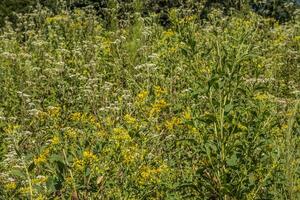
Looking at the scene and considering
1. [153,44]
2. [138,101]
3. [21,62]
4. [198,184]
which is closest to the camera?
[198,184]

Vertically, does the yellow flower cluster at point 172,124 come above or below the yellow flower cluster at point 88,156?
below

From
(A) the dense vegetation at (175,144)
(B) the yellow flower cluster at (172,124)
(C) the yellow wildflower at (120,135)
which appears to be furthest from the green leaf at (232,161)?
(B) the yellow flower cluster at (172,124)

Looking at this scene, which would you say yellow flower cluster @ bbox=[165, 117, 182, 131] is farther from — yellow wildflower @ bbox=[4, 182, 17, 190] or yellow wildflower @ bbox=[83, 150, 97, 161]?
yellow wildflower @ bbox=[4, 182, 17, 190]

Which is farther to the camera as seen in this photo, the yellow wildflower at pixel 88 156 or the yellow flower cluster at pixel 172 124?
the yellow flower cluster at pixel 172 124

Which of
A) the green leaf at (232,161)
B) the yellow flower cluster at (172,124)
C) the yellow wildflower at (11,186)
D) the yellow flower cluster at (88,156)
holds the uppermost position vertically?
the yellow flower cluster at (88,156)

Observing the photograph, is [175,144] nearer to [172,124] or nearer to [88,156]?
[172,124]

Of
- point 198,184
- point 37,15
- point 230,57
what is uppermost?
point 230,57

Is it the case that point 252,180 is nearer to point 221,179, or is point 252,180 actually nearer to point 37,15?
point 221,179

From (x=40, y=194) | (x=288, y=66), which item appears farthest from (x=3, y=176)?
(x=288, y=66)

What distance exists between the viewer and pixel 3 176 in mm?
3533

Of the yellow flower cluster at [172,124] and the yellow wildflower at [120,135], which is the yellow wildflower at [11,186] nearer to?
the yellow wildflower at [120,135]

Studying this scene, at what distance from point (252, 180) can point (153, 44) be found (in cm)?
425

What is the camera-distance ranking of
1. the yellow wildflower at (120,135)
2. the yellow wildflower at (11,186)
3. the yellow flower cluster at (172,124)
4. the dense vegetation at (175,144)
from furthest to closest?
the yellow flower cluster at (172,124)
the yellow wildflower at (120,135)
the dense vegetation at (175,144)
the yellow wildflower at (11,186)

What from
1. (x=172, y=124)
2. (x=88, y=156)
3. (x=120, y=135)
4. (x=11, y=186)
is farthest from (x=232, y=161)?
(x=11, y=186)
